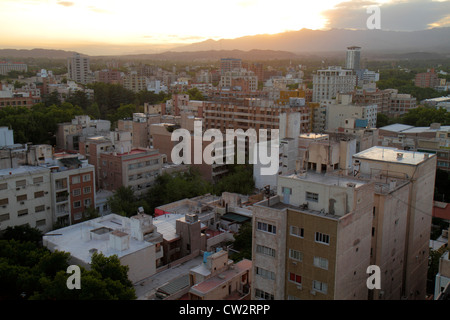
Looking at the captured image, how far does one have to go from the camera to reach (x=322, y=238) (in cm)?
838

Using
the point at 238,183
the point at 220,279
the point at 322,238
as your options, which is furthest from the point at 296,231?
the point at 238,183

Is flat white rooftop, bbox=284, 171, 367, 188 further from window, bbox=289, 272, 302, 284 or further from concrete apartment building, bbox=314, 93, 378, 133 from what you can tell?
concrete apartment building, bbox=314, 93, 378, 133

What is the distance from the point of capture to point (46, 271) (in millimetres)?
11234

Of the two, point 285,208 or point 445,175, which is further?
point 445,175

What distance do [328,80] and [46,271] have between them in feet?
141

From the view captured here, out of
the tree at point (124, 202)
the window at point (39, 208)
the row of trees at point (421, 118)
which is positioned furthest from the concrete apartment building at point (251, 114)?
the window at point (39, 208)

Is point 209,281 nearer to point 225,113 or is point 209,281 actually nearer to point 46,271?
point 46,271

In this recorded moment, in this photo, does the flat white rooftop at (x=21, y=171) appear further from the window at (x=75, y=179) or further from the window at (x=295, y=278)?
the window at (x=295, y=278)

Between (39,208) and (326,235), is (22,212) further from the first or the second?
(326,235)

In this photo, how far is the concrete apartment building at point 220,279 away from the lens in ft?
33.3

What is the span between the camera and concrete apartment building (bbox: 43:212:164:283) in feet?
40.8

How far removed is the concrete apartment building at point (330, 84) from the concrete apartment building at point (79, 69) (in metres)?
51.3
